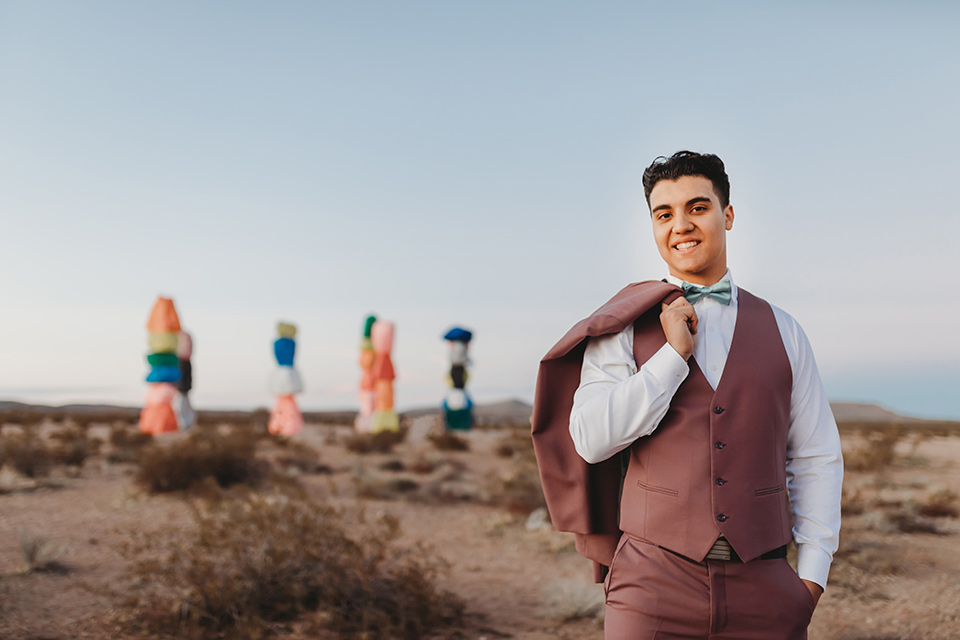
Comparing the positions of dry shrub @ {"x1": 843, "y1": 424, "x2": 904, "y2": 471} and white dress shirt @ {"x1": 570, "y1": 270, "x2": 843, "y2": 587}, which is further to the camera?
dry shrub @ {"x1": 843, "y1": 424, "x2": 904, "y2": 471}

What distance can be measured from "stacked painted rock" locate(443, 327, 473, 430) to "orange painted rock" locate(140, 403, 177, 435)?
21.2 ft

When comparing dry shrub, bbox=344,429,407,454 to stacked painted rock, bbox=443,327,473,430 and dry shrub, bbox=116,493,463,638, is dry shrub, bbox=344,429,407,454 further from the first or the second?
dry shrub, bbox=116,493,463,638

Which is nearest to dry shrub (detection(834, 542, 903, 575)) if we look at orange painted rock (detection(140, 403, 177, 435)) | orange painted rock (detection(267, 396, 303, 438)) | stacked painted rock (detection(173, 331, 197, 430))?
orange painted rock (detection(267, 396, 303, 438))

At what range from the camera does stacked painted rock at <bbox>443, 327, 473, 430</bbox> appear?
54.8 feet

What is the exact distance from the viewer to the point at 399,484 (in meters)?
10.4

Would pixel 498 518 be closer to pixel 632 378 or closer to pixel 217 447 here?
pixel 217 447

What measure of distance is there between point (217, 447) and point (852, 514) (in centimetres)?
858

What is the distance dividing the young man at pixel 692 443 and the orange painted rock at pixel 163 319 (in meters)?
13.9

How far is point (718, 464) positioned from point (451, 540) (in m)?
6.54

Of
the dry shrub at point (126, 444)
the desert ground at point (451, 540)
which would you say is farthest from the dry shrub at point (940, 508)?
the dry shrub at point (126, 444)

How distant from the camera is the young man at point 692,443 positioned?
1.77 meters

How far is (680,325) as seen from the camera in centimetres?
179

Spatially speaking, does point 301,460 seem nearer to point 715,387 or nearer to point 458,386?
point 458,386

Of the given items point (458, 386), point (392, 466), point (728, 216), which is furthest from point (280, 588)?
point (458, 386)
